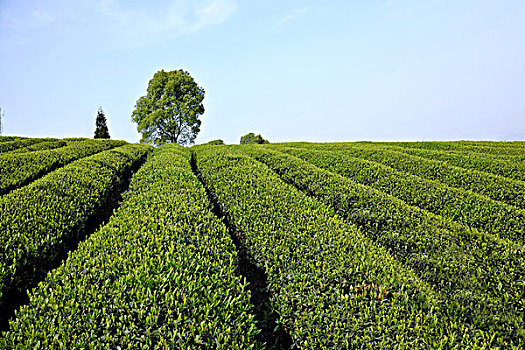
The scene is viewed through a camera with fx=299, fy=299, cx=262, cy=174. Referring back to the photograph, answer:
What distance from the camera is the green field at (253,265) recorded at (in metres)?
4.04

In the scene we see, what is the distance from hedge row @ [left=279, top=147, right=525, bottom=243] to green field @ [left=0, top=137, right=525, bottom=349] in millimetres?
63

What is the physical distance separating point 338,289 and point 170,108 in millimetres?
41859

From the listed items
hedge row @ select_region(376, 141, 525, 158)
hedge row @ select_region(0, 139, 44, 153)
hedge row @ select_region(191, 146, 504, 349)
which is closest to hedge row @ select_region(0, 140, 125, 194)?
hedge row @ select_region(0, 139, 44, 153)

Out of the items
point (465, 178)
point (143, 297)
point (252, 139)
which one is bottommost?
point (143, 297)

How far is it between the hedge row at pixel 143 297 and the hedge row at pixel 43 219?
3.35 feet

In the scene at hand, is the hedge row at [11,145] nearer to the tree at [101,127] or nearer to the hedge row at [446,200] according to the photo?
the hedge row at [446,200]

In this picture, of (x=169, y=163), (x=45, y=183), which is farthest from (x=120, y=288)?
(x=169, y=163)

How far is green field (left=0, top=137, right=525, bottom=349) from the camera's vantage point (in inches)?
159

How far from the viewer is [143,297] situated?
4.19 metres

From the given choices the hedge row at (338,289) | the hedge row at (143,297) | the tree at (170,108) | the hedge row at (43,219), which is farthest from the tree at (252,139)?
the hedge row at (143,297)

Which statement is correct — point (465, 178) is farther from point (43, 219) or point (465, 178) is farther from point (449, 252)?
point (43, 219)

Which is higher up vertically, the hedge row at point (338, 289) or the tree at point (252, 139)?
the tree at point (252, 139)

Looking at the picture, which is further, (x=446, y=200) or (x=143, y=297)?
(x=446, y=200)

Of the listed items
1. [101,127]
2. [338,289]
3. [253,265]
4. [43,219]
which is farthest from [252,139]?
[338,289]
